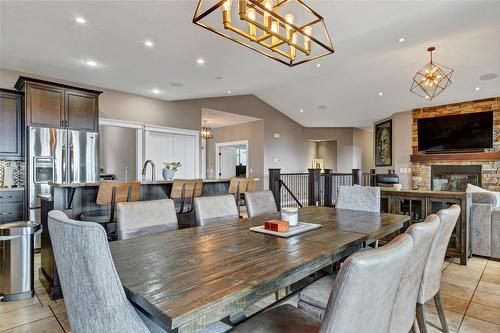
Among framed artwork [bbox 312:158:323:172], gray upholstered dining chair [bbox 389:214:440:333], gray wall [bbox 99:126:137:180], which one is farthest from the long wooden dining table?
framed artwork [bbox 312:158:323:172]

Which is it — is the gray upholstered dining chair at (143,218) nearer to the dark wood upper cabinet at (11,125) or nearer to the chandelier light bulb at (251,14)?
the chandelier light bulb at (251,14)

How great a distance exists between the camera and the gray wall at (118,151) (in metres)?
5.87

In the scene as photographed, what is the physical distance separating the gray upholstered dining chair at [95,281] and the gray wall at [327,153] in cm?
1087

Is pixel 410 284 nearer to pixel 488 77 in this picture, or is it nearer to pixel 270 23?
pixel 270 23

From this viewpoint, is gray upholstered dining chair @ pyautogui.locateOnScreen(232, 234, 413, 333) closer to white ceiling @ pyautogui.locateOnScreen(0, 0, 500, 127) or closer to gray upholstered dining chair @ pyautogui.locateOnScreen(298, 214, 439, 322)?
gray upholstered dining chair @ pyautogui.locateOnScreen(298, 214, 439, 322)

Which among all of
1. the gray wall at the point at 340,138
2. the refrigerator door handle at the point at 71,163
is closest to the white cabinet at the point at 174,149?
the refrigerator door handle at the point at 71,163

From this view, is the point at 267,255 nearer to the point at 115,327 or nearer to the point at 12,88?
the point at 115,327

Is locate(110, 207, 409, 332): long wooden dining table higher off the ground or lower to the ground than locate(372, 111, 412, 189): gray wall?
lower

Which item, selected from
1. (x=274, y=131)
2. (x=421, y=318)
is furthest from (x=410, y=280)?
(x=274, y=131)

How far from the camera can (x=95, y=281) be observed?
93 cm

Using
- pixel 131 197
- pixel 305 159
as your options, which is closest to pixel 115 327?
pixel 131 197

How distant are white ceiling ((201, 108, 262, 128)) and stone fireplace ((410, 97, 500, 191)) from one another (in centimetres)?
465

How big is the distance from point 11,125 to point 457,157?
902cm

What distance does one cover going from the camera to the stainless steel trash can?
101 inches
